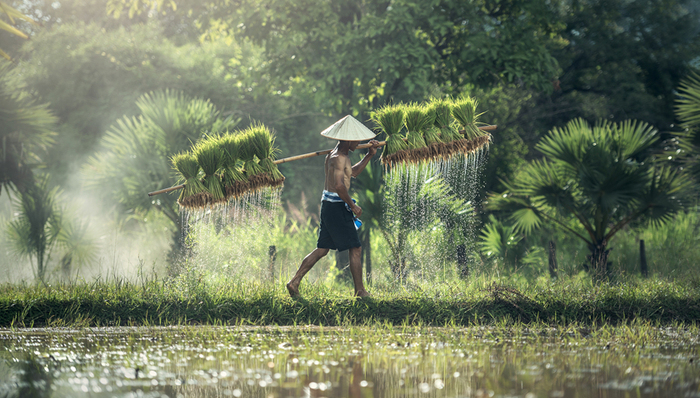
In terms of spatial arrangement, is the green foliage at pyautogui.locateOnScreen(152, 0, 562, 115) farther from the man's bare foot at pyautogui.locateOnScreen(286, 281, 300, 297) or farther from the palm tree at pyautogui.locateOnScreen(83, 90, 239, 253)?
the man's bare foot at pyautogui.locateOnScreen(286, 281, 300, 297)

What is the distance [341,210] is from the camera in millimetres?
8227

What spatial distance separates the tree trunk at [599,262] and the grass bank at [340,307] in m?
1.59

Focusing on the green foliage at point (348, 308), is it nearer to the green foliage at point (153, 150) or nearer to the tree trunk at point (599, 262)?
the tree trunk at point (599, 262)

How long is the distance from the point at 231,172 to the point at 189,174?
583 mm

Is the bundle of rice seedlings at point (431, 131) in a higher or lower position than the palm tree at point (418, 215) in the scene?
higher

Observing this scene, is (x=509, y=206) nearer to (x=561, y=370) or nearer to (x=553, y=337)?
(x=553, y=337)

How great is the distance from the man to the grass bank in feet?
1.14

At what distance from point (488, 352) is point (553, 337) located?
121 cm

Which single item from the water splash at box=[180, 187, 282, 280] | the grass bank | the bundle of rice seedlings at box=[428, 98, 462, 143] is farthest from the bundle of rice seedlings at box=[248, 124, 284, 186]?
the bundle of rice seedlings at box=[428, 98, 462, 143]

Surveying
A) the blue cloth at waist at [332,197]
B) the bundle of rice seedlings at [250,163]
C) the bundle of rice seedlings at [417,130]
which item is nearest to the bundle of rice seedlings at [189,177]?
the bundle of rice seedlings at [250,163]

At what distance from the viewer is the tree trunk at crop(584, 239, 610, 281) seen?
9.90 m

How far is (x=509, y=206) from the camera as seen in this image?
12359 millimetres

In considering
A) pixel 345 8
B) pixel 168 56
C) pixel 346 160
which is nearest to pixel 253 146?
pixel 346 160

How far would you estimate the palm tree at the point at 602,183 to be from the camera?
11062mm
